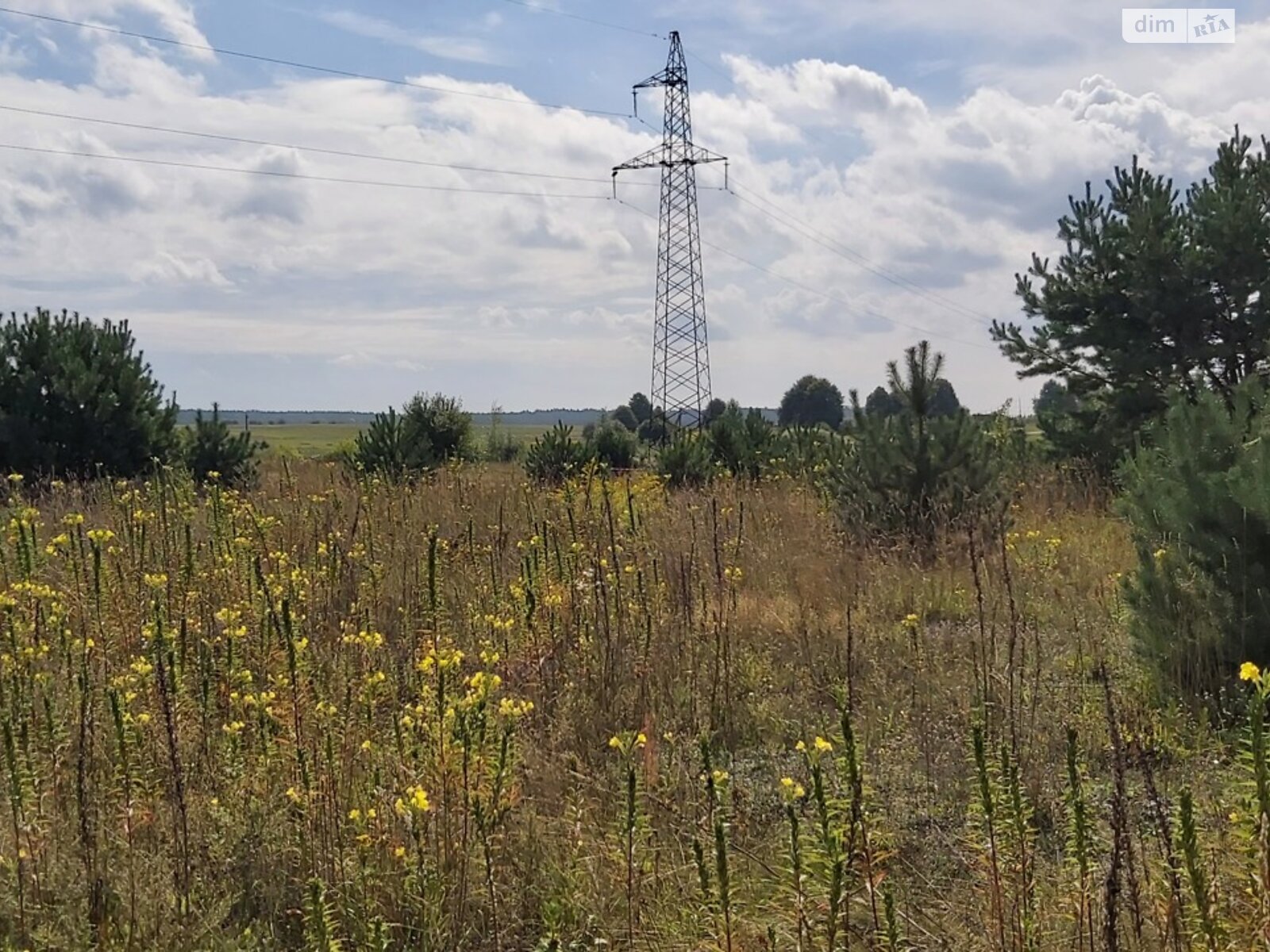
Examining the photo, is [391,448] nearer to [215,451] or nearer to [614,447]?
[215,451]

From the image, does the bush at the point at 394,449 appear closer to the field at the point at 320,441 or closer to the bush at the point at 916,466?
the field at the point at 320,441

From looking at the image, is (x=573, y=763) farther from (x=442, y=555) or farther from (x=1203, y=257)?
(x=1203, y=257)

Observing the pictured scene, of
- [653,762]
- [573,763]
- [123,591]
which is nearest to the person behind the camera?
[653,762]

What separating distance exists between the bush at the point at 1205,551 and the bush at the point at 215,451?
10.4m

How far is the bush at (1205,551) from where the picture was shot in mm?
4107

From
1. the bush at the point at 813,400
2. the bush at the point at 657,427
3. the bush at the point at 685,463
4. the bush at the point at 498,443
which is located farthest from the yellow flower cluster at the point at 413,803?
the bush at the point at 813,400

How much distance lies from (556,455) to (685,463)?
174 cm

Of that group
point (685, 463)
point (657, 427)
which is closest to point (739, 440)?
point (685, 463)

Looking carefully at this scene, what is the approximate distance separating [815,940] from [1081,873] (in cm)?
73

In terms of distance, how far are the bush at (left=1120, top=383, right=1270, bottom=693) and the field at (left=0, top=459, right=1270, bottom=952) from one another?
28 centimetres

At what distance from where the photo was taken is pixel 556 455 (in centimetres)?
1356

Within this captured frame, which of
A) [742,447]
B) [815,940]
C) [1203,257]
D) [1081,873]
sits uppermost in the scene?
[1203,257]

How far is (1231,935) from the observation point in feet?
7.26

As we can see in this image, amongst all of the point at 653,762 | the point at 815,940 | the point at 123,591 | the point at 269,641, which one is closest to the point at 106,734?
the point at 269,641
